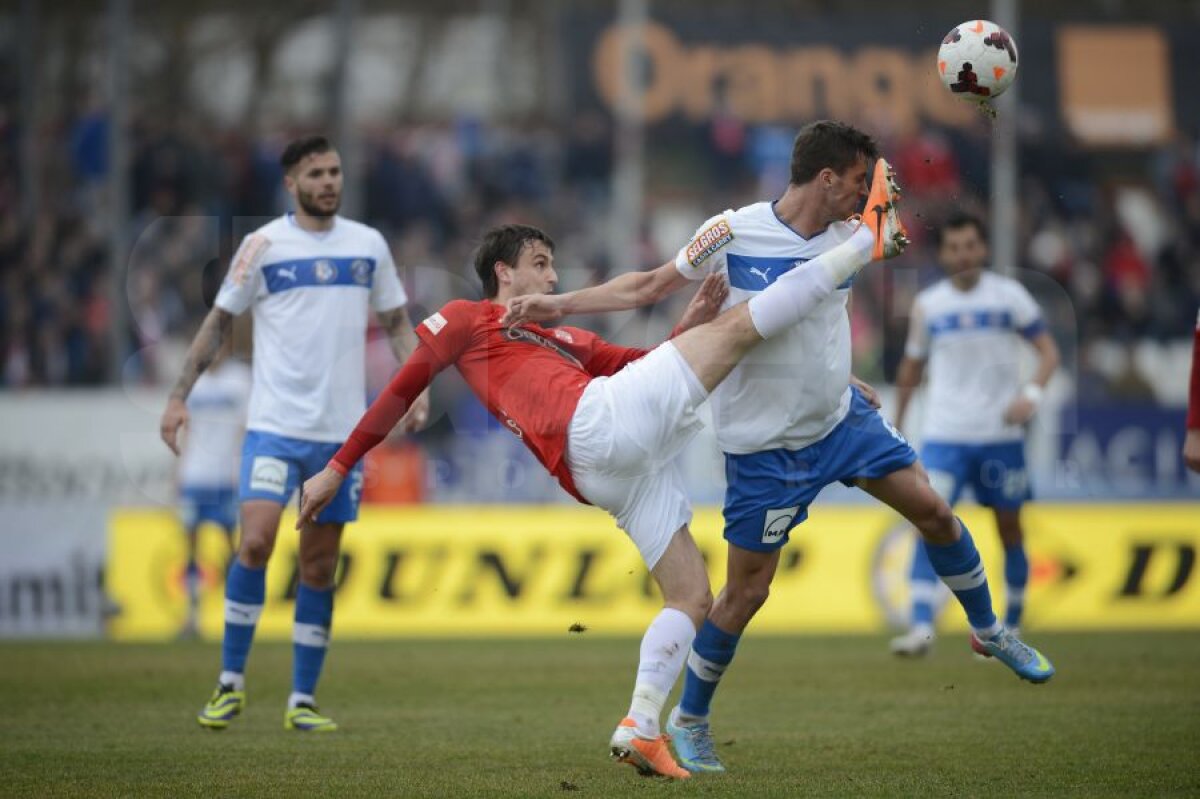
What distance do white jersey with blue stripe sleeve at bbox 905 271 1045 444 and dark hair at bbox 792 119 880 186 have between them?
5.47 metres

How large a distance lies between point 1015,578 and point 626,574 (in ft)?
16.1

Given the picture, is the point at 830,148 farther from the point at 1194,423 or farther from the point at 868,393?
the point at 1194,423

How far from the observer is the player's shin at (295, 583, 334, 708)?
370 inches

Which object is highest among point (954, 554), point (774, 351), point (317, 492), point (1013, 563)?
point (774, 351)

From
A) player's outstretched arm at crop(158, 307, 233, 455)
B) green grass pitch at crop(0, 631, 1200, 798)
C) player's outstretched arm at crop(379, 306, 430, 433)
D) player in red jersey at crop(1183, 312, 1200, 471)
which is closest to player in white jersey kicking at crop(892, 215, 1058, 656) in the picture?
green grass pitch at crop(0, 631, 1200, 798)

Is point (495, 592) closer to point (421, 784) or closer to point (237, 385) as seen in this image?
point (237, 385)

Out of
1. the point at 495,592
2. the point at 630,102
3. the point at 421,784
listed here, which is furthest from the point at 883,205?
the point at 630,102

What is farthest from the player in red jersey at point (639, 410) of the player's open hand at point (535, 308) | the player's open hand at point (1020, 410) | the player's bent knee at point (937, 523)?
the player's open hand at point (1020, 410)

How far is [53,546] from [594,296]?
11589 millimetres

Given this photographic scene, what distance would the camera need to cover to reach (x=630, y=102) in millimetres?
22766

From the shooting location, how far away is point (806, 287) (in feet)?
23.3

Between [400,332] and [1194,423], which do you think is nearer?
[1194,423]

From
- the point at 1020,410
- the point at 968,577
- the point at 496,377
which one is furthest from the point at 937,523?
the point at 1020,410

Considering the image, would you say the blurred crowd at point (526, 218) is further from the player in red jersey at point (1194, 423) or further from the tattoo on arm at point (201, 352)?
the player in red jersey at point (1194, 423)
